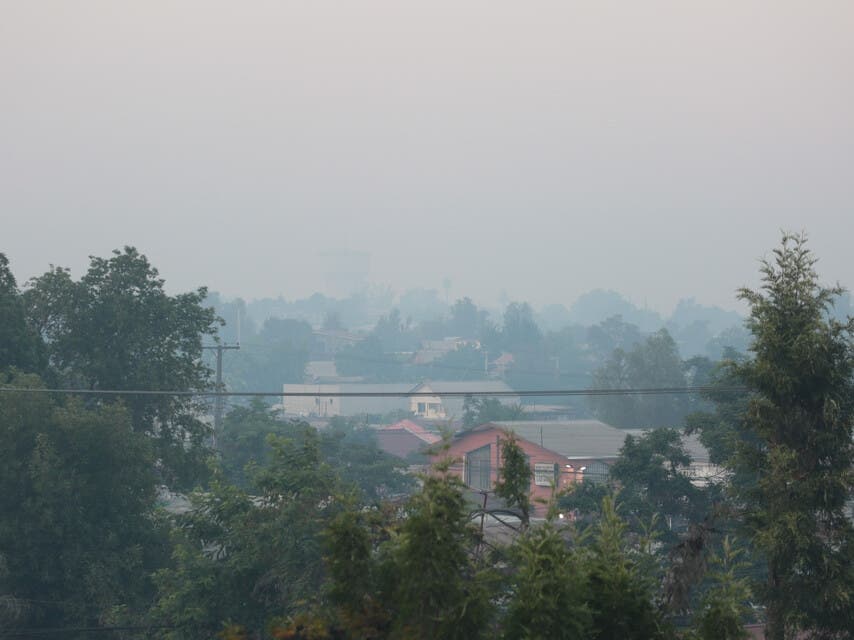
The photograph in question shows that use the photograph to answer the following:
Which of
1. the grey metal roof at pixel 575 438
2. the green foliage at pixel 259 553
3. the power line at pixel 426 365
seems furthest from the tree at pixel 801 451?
the power line at pixel 426 365

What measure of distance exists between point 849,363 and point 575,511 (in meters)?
21.1

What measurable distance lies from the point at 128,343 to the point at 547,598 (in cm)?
2638

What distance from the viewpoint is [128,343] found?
31500mm

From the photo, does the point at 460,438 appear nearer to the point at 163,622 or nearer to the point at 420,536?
the point at 163,622

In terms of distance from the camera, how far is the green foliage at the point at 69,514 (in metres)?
24.2

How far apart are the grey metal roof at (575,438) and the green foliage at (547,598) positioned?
3959 centimetres

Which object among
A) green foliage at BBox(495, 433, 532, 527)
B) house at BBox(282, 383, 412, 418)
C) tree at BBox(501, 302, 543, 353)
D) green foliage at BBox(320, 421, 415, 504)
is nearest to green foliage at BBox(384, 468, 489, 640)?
green foliage at BBox(495, 433, 532, 527)

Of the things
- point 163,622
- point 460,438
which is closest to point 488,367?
point 460,438

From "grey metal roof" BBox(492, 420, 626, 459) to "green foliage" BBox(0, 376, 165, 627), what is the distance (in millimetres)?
23578

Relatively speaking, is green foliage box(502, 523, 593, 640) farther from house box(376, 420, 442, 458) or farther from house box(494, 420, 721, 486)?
house box(376, 420, 442, 458)

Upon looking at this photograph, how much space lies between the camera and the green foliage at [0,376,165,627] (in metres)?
24.2

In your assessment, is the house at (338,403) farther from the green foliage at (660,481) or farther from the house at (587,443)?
the green foliage at (660,481)

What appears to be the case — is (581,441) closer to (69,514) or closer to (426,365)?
(69,514)

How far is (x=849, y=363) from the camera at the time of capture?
38.8 ft
